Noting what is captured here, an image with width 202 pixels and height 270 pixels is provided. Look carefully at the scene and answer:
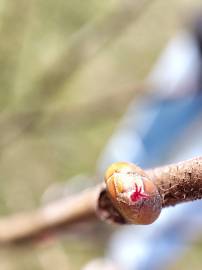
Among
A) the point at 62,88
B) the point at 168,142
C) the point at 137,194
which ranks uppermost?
the point at 62,88

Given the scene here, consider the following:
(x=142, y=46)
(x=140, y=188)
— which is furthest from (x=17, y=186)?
(x=140, y=188)

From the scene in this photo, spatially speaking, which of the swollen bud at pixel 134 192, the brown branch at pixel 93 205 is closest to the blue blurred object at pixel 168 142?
the brown branch at pixel 93 205

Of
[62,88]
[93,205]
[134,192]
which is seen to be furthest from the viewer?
[62,88]

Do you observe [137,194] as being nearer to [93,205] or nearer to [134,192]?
[134,192]

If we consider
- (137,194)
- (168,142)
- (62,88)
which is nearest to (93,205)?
(137,194)

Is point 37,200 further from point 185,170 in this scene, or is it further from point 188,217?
point 185,170

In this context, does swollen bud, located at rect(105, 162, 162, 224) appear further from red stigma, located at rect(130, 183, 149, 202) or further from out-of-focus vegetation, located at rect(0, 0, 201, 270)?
out-of-focus vegetation, located at rect(0, 0, 201, 270)

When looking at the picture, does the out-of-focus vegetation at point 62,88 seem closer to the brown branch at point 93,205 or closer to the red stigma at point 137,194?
the brown branch at point 93,205
